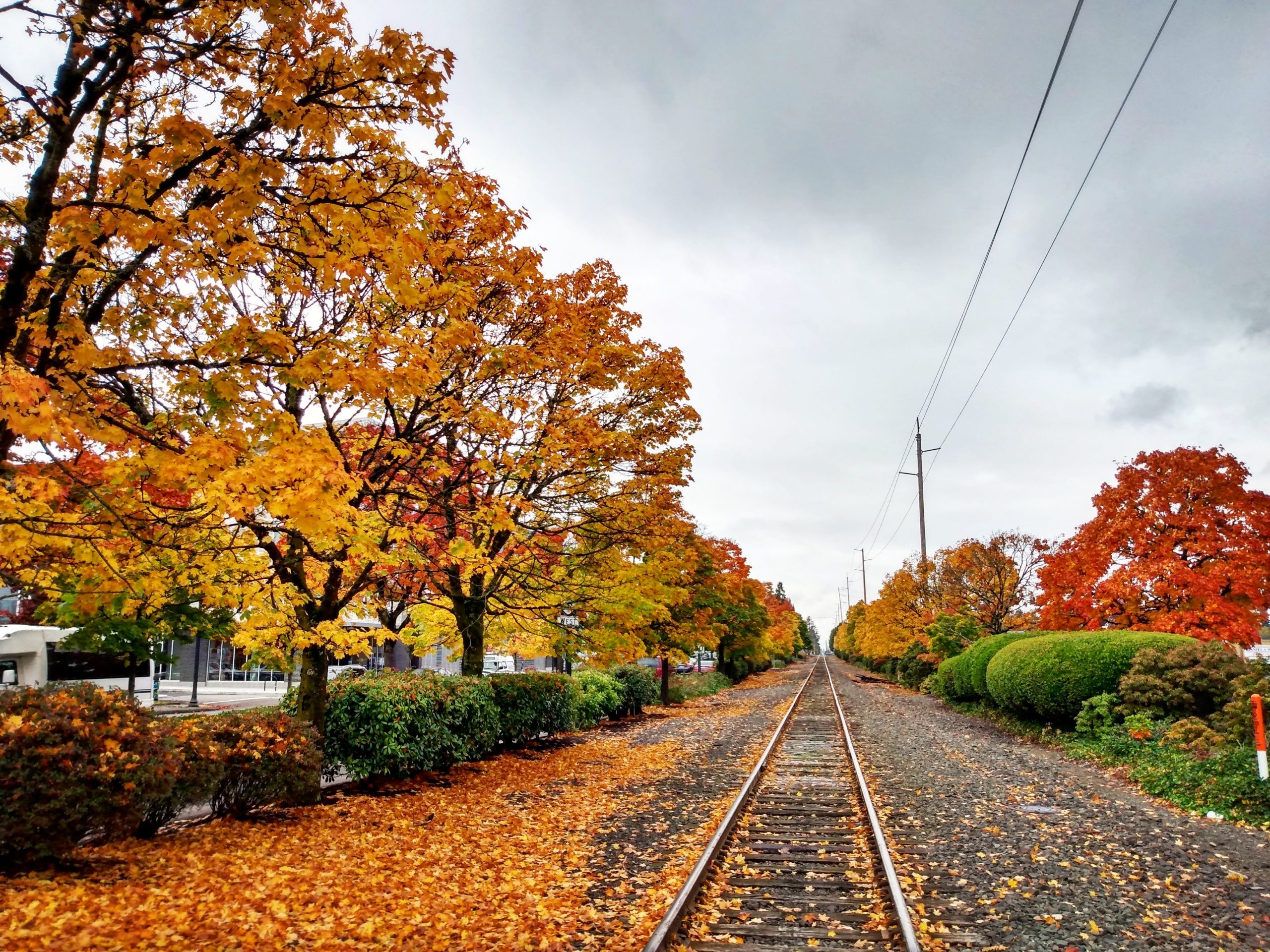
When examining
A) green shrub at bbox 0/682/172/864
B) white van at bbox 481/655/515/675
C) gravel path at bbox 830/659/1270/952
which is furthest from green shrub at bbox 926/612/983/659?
green shrub at bbox 0/682/172/864

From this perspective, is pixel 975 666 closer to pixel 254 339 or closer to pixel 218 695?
pixel 254 339

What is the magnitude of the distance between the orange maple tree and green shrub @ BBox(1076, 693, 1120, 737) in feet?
23.5

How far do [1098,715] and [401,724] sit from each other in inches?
493

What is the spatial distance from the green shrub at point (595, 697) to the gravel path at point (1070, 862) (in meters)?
7.94

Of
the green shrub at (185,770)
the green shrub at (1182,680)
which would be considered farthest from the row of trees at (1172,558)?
the green shrub at (185,770)

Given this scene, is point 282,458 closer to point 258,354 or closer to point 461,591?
point 258,354

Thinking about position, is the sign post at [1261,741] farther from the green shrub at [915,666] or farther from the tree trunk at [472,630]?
the green shrub at [915,666]

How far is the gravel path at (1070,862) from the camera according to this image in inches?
208

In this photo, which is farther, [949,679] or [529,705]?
[949,679]

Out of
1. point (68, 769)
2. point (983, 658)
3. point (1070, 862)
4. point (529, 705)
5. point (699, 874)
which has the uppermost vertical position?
point (68, 769)

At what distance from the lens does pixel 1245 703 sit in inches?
388

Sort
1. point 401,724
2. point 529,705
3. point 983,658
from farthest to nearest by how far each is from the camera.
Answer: point 983,658, point 529,705, point 401,724

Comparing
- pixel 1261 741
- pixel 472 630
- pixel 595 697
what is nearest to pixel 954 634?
pixel 595 697

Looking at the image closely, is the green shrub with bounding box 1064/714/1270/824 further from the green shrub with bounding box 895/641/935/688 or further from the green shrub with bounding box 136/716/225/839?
the green shrub with bounding box 895/641/935/688
